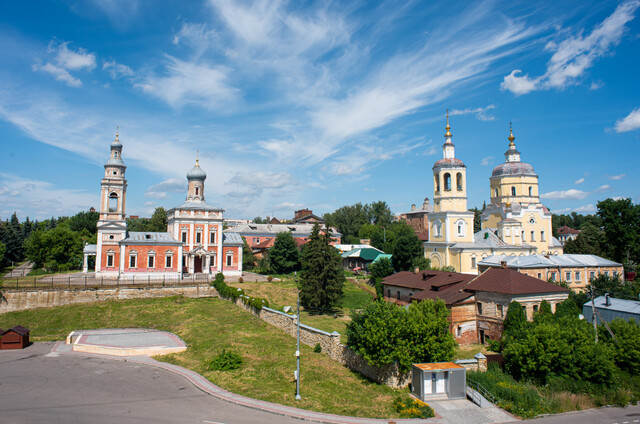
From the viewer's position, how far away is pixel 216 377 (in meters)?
21.4

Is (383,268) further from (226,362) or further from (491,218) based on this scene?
(226,362)

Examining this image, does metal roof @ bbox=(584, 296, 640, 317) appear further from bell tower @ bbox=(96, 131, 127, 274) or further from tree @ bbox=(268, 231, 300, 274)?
bell tower @ bbox=(96, 131, 127, 274)

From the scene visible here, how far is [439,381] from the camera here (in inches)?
753

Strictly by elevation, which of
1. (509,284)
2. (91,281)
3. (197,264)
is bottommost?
(91,281)

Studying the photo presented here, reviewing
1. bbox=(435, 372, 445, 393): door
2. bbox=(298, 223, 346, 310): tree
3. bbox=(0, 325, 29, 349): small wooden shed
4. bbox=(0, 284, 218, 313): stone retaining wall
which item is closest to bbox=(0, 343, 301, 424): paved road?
bbox=(0, 325, 29, 349): small wooden shed

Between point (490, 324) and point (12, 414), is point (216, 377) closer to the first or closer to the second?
point (12, 414)

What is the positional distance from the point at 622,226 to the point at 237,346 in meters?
44.1

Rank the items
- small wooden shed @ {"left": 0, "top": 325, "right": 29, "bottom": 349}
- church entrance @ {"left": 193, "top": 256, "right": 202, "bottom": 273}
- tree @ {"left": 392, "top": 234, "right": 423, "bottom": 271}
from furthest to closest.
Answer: church entrance @ {"left": 193, "top": 256, "right": 202, "bottom": 273} → tree @ {"left": 392, "top": 234, "right": 423, "bottom": 271} → small wooden shed @ {"left": 0, "top": 325, "right": 29, "bottom": 349}

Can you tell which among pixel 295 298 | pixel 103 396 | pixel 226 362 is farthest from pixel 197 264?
pixel 103 396

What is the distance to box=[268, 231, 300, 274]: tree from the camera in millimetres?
53750

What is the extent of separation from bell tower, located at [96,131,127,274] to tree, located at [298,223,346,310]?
22336 mm

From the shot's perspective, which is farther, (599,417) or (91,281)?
(91,281)

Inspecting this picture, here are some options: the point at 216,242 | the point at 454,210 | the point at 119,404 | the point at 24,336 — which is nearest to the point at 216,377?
the point at 119,404

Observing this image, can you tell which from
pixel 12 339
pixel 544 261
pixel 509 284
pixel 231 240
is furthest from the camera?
pixel 231 240
